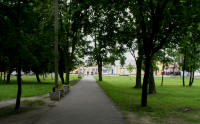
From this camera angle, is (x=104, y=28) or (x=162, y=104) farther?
(x=104, y=28)

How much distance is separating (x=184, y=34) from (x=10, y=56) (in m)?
8.20

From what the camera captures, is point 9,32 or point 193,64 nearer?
point 9,32

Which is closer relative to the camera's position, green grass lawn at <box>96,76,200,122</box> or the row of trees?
the row of trees

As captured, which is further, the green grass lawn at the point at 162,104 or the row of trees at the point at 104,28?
the green grass lawn at the point at 162,104

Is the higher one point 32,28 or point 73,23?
point 73,23

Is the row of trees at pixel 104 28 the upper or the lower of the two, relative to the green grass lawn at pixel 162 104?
upper

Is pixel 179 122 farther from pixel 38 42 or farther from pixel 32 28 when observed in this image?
pixel 32 28

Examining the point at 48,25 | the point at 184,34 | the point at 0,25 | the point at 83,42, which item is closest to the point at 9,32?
the point at 0,25

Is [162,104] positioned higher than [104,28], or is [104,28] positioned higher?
[104,28]

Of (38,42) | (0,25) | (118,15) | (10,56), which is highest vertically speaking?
(118,15)

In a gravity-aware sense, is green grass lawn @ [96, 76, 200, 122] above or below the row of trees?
below

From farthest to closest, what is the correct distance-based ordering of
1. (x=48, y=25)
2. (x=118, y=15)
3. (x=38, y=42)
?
(x=118, y=15)
(x=48, y=25)
(x=38, y=42)

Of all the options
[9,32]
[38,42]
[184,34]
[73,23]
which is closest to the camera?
[9,32]

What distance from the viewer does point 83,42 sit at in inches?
1144
